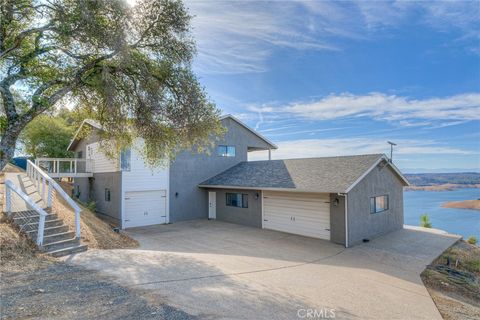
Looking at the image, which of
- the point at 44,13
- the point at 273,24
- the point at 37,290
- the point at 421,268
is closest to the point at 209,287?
the point at 37,290

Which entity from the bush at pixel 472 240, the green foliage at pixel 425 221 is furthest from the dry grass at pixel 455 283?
the green foliage at pixel 425 221

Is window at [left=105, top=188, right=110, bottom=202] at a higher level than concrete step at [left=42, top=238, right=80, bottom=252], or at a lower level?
higher

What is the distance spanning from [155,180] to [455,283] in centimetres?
1414

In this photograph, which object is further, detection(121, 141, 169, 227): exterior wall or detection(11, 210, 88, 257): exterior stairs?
detection(121, 141, 169, 227): exterior wall

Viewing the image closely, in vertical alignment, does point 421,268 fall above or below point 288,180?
below

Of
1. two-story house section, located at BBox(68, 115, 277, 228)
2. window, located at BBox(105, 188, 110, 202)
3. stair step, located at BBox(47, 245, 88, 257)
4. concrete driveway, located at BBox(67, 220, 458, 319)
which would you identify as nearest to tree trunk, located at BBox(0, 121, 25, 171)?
stair step, located at BBox(47, 245, 88, 257)

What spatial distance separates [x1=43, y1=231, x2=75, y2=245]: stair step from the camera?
8148 millimetres

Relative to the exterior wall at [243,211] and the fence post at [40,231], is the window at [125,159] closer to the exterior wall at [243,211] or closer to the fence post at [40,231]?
the exterior wall at [243,211]

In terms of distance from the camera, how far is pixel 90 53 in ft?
31.3

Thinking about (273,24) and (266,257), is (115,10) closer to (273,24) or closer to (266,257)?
(273,24)

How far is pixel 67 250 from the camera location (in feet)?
26.3

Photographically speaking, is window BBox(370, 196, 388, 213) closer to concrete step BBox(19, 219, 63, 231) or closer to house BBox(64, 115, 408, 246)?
house BBox(64, 115, 408, 246)

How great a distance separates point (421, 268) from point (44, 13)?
1479 cm

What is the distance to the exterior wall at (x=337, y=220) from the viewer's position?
1145cm
